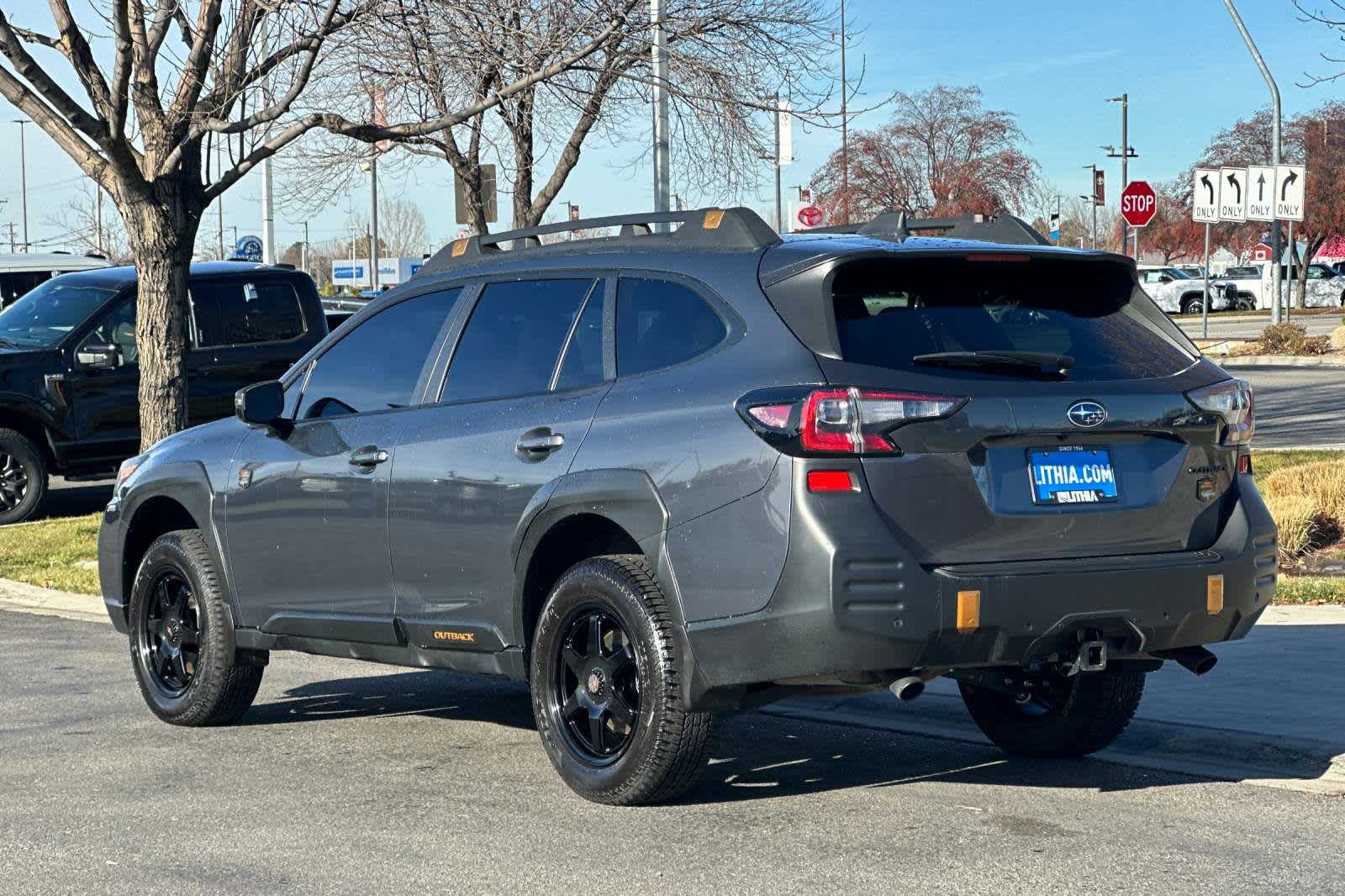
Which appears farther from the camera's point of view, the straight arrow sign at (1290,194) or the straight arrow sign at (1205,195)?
the straight arrow sign at (1205,195)

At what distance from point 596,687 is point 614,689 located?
78 mm

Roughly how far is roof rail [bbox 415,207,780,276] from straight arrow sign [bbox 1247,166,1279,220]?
24.1m

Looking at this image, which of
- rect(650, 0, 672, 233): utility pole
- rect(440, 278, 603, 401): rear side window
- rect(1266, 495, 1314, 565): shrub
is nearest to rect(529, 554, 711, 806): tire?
rect(440, 278, 603, 401): rear side window

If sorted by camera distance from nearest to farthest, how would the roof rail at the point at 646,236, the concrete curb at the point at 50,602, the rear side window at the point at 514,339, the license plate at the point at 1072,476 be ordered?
the license plate at the point at 1072,476 < the roof rail at the point at 646,236 < the rear side window at the point at 514,339 < the concrete curb at the point at 50,602

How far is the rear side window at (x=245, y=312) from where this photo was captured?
16.7m

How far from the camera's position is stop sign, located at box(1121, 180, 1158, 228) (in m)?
36.1

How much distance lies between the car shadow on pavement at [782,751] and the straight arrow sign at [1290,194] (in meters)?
23.1

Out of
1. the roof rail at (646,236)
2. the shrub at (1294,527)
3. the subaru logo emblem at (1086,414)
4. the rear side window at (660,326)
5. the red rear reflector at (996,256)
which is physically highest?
the roof rail at (646,236)

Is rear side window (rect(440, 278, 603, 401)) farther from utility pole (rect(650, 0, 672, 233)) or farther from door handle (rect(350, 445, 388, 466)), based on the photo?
utility pole (rect(650, 0, 672, 233))

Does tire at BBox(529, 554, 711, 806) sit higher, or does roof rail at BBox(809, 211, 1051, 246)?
roof rail at BBox(809, 211, 1051, 246)

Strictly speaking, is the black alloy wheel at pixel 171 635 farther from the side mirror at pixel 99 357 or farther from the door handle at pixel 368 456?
the side mirror at pixel 99 357

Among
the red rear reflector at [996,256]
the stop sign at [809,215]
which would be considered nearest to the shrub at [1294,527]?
the red rear reflector at [996,256]

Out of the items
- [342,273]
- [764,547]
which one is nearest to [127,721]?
[764,547]

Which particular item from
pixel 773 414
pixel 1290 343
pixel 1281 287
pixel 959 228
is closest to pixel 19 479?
pixel 959 228
